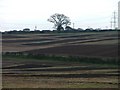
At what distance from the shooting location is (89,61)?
3791 cm

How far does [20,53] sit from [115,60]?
13688 mm

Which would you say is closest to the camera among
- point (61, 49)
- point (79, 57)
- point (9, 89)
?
point (9, 89)

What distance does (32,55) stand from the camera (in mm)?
43000

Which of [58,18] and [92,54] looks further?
[58,18]

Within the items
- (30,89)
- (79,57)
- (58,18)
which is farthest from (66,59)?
(58,18)

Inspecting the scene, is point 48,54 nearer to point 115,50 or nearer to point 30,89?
point 115,50

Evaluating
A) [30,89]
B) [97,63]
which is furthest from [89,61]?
[30,89]

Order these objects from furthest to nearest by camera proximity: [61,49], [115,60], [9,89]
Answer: [61,49]
[115,60]
[9,89]

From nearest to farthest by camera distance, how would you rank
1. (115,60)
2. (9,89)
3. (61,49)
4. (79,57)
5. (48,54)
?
(9,89) → (115,60) → (79,57) → (48,54) → (61,49)

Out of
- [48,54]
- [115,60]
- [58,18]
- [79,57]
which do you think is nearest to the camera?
[115,60]

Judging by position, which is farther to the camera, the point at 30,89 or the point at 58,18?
Answer: the point at 58,18

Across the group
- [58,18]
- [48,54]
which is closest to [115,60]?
[48,54]

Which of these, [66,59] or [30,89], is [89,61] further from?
[30,89]

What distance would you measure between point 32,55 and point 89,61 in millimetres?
8041
